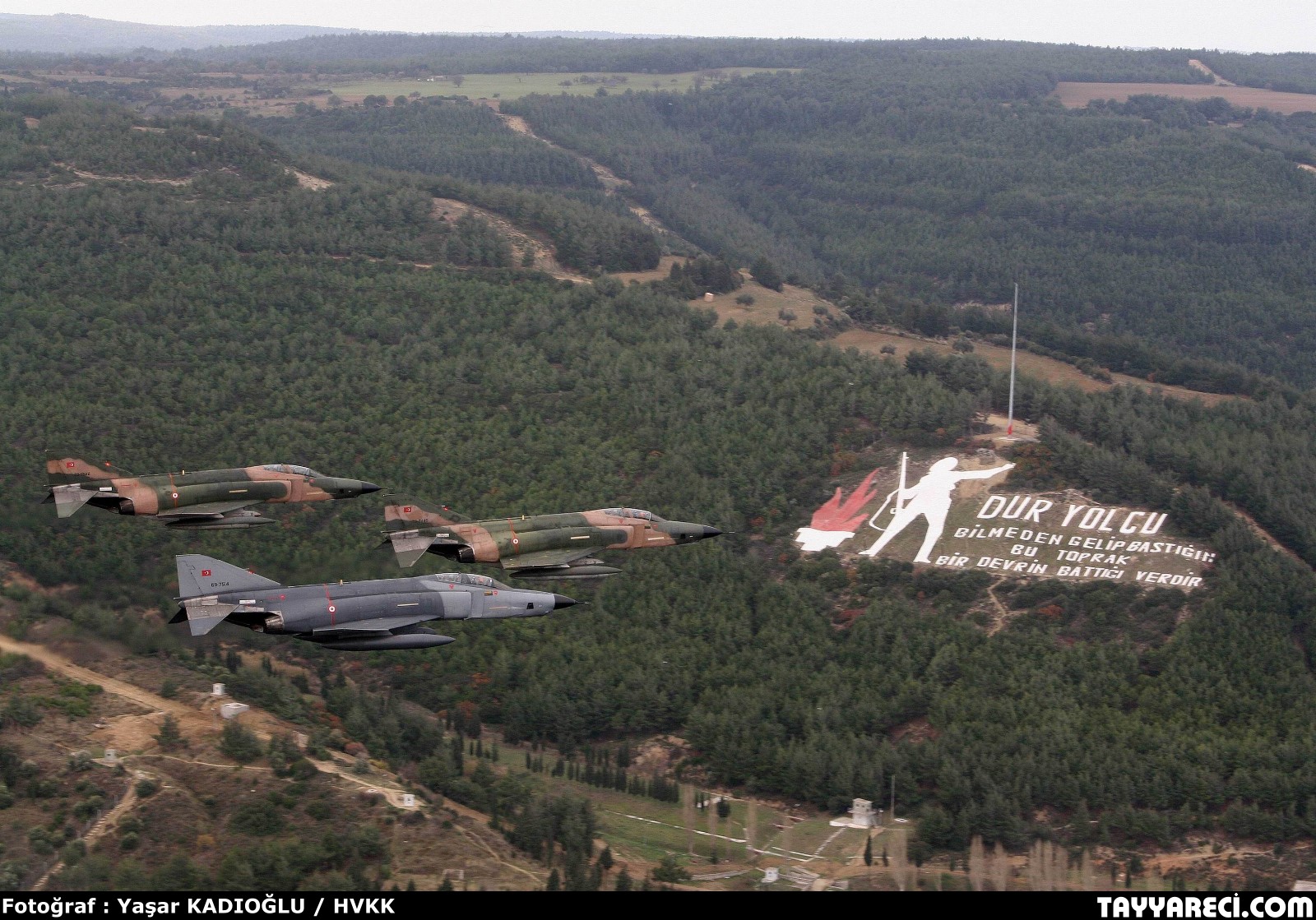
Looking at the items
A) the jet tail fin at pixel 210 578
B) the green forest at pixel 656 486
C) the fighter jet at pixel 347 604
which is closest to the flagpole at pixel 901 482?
the green forest at pixel 656 486

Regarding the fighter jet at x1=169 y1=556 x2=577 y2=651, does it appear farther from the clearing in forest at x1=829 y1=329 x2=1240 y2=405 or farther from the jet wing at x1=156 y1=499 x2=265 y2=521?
the clearing in forest at x1=829 y1=329 x2=1240 y2=405

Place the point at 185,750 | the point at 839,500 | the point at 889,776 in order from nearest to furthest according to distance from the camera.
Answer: the point at 185,750 → the point at 889,776 → the point at 839,500

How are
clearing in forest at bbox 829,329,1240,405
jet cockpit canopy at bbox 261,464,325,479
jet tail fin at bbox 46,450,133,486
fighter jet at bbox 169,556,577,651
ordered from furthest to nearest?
clearing in forest at bbox 829,329,1240,405
jet cockpit canopy at bbox 261,464,325,479
jet tail fin at bbox 46,450,133,486
fighter jet at bbox 169,556,577,651

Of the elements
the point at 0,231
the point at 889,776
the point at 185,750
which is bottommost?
the point at 889,776

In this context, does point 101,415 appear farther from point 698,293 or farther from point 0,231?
point 698,293

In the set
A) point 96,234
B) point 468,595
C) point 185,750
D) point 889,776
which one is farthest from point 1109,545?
point 96,234

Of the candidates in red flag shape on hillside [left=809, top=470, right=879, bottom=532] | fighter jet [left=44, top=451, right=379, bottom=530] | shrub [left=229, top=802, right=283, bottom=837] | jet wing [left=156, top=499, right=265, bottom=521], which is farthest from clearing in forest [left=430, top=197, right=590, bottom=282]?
shrub [left=229, top=802, right=283, bottom=837]
